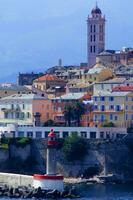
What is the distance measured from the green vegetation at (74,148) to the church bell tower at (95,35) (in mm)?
39401

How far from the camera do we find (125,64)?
120 metres

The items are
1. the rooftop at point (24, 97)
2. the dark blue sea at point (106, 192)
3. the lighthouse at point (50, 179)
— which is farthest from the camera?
the rooftop at point (24, 97)

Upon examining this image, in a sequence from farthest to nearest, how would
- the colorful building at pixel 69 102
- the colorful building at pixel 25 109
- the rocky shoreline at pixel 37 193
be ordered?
the colorful building at pixel 25 109 < the colorful building at pixel 69 102 < the rocky shoreline at pixel 37 193

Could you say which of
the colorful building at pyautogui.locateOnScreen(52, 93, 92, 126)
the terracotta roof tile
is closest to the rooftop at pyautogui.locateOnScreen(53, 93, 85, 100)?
the colorful building at pyautogui.locateOnScreen(52, 93, 92, 126)

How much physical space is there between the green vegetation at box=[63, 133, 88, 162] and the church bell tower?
129 feet

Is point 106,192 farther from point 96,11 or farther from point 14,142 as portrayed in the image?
point 96,11

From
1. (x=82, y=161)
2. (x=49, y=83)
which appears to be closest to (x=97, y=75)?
(x=49, y=83)

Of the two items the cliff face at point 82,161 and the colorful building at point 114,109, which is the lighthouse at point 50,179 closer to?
the cliff face at point 82,161

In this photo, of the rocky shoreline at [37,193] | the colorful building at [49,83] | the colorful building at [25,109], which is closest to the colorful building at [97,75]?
the colorful building at [49,83]

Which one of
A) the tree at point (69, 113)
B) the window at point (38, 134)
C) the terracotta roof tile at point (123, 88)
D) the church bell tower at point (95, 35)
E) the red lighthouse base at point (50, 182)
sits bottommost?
the red lighthouse base at point (50, 182)

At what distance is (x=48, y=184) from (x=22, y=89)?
3339cm

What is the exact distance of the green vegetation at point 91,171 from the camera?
283 feet

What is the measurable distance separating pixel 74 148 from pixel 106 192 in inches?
387

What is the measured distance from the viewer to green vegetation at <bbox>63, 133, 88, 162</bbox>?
285 feet
